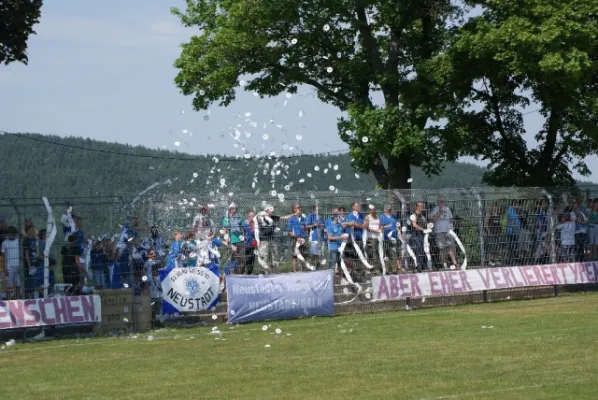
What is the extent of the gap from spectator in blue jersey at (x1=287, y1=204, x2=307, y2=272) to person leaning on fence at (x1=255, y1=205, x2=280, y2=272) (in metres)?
0.31

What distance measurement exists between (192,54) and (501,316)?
18.1 meters

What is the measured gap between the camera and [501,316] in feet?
66.8

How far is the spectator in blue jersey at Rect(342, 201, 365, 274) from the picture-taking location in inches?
905

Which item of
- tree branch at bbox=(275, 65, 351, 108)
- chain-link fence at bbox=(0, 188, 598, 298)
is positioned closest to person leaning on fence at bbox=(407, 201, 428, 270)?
chain-link fence at bbox=(0, 188, 598, 298)

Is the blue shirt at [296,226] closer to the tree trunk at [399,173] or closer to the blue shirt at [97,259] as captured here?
the blue shirt at [97,259]

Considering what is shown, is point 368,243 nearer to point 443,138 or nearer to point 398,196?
point 398,196

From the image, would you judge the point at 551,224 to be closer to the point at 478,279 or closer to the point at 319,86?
the point at 478,279

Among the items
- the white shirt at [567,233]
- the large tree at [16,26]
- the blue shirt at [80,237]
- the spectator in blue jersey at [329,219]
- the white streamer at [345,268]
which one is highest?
the large tree at [16,26]

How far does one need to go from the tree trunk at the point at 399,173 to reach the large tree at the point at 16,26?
14.5 metres

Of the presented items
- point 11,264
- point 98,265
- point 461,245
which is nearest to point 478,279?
point 461,245

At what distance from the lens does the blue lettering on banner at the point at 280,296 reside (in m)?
21.4

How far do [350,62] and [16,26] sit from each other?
14.0 meters

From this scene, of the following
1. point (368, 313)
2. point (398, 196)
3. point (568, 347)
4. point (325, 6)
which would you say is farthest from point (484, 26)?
point (568, 347)

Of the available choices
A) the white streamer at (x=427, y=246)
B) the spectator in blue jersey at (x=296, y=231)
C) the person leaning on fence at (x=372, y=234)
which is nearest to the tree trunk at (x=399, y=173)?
the white streamer at (x=427, y=246)
